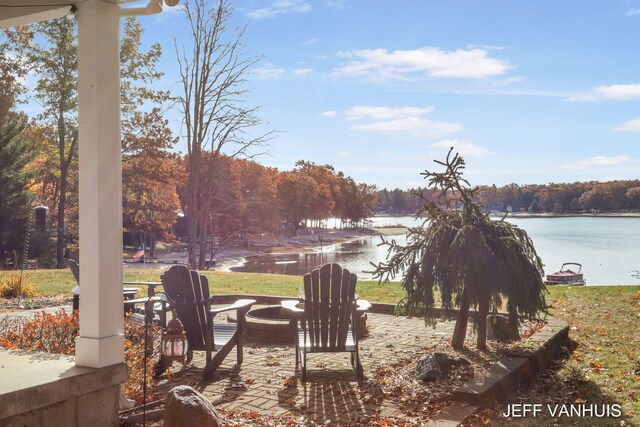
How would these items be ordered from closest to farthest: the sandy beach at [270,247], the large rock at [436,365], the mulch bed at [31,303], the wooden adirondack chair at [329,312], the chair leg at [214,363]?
the large rock at [436,365] → the chair leg at [214,363] → the wooden adirondack chair at [329,312] → the mulch bed at [31,303] → the sandy beach at [270,247]

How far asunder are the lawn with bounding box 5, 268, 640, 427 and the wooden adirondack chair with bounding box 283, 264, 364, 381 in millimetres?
1542

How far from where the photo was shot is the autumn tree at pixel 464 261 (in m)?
5.73

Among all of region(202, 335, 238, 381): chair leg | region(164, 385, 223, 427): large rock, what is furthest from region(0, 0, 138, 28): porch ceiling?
region(202, 335, 238, 381): chair leg

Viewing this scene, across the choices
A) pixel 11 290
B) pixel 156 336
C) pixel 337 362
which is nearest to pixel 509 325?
pixel 337 362

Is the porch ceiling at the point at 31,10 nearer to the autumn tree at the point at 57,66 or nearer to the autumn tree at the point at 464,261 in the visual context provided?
the autumn tree at the point at 464,261

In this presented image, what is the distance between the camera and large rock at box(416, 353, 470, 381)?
5.11 metres

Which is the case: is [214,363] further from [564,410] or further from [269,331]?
[564,410]

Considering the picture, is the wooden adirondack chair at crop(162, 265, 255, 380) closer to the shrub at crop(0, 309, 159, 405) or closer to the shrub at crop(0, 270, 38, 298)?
the shrub at crop(0, 309, 159, 405)

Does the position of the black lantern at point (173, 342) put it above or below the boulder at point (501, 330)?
above

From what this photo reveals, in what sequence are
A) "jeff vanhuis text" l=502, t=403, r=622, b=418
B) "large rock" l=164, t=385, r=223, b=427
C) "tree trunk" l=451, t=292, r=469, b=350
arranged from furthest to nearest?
"tree trunk" l=451, t=292, r=469, b=350
"jeff vanhuis text" l=502, t=403, r=622, b=418
"large rock" l=164, t=385, r=223, b=427

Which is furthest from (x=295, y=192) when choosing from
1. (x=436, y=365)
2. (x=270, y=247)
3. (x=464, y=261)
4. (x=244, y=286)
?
(x=436, y=365)

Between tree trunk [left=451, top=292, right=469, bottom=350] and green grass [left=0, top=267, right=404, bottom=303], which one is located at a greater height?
tree trunk [left=451, top=292, right=469, bottom=350]

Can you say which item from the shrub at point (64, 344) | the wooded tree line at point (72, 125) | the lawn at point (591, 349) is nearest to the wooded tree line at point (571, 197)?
the wooded tree line at point (72, 125)

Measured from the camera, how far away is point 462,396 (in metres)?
4.41
